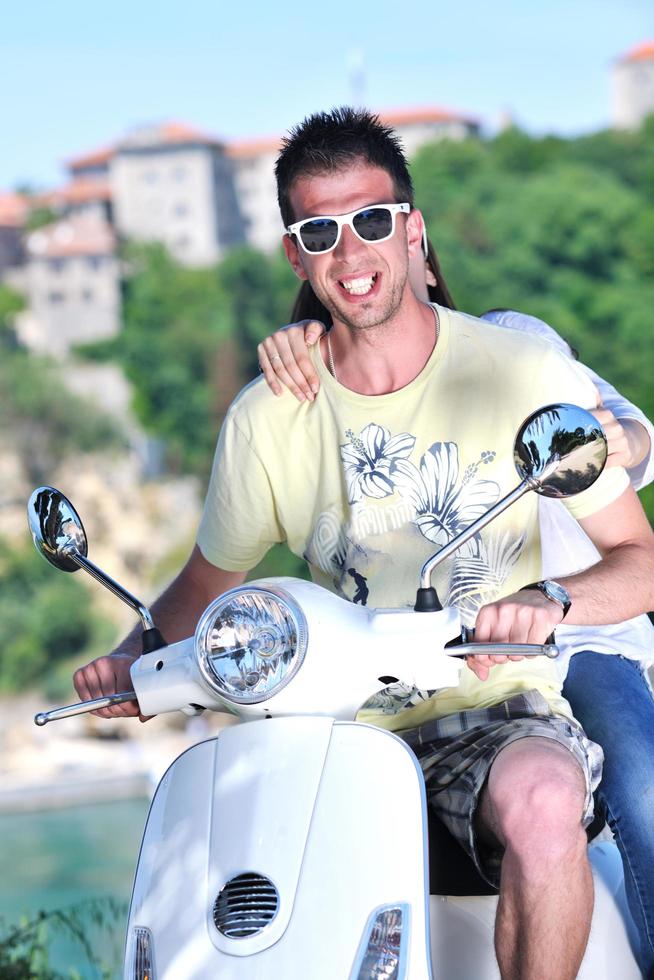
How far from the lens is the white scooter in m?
1.58

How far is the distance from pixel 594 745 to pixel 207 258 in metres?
50.9

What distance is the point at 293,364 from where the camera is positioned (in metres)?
2.20

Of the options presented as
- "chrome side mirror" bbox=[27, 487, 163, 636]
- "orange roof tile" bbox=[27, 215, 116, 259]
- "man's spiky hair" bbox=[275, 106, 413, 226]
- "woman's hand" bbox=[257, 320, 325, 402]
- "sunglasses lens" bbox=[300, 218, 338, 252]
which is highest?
"man's spiky hair" bbox=[275, 106, 413, 226]

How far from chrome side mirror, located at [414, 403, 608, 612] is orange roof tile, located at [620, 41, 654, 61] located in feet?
202

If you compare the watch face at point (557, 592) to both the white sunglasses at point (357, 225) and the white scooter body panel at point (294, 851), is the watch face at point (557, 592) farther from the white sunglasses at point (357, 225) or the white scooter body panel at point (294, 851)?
the white sunglasses at point (357, 225)

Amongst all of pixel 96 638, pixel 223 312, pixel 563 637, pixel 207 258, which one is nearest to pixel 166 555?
pixel 96 638

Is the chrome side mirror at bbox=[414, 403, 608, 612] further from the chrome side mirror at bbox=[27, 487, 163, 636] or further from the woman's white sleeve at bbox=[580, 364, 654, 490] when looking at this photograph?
the woman's white sleeve at bbox=[580, 364, 654, 490]

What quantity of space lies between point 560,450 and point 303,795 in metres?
0.44

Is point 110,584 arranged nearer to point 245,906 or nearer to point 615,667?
point 245,906

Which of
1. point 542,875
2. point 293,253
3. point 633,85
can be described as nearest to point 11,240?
point 633,85

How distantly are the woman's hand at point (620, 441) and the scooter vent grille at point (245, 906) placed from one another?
2.37ft

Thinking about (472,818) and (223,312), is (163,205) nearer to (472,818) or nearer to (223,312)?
(223,312)

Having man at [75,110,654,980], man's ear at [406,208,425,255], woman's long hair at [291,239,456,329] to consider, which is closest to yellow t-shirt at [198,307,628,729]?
man at [75,110,654,980]

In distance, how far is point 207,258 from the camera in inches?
2047
